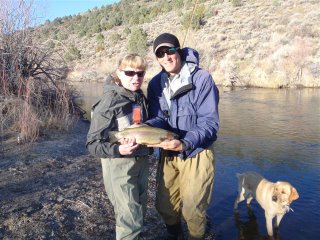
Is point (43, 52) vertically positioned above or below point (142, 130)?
above

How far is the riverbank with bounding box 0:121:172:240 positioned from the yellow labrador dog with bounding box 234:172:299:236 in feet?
4.75

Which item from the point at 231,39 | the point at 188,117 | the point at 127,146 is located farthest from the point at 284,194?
the point at 231,39

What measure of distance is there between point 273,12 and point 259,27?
4.39m

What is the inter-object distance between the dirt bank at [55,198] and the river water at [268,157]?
1228mm

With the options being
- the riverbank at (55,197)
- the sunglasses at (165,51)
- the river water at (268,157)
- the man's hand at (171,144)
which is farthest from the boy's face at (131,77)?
the river water at (268,157)

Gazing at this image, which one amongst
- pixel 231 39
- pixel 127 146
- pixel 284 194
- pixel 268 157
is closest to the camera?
pixel 127 146

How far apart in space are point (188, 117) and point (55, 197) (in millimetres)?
2574

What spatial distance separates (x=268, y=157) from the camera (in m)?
8.82

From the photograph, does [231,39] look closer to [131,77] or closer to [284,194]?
[284,194]

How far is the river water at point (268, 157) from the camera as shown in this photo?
18.0 ft

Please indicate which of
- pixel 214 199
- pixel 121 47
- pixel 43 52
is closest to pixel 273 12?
pixel 121 47

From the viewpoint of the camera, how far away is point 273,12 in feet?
119

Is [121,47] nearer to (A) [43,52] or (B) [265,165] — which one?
(A) [43,52]

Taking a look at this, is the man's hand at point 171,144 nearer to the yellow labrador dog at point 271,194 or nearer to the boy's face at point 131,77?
the boy's face at point 131,77
